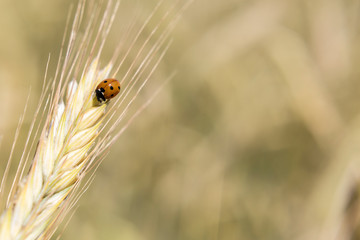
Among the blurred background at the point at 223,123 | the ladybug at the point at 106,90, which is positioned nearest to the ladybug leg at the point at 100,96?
the ladybug at the point at 106,90

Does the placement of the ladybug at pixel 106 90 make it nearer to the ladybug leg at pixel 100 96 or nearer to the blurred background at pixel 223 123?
the ladybug leg at pixel 100 96

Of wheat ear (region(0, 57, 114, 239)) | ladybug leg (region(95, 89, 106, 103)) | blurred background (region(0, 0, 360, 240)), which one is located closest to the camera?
wheat ear (region(0, 57, 114, 239))

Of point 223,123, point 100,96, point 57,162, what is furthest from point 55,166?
point 223,123

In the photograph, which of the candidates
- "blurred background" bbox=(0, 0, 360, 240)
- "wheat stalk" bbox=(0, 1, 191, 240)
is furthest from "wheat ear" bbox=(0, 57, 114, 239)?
"blurred background" bbox=(0, 0, 360, 240)

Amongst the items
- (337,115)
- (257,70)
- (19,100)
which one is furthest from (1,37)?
(337,115)

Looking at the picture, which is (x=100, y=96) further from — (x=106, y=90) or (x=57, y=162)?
(x=57, y=162)

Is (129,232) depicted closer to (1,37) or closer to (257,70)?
(257,70)

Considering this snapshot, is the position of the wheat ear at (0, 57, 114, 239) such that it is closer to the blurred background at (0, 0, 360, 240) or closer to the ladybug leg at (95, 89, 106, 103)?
the ladybug leg at (95, 89, 106, 103)
